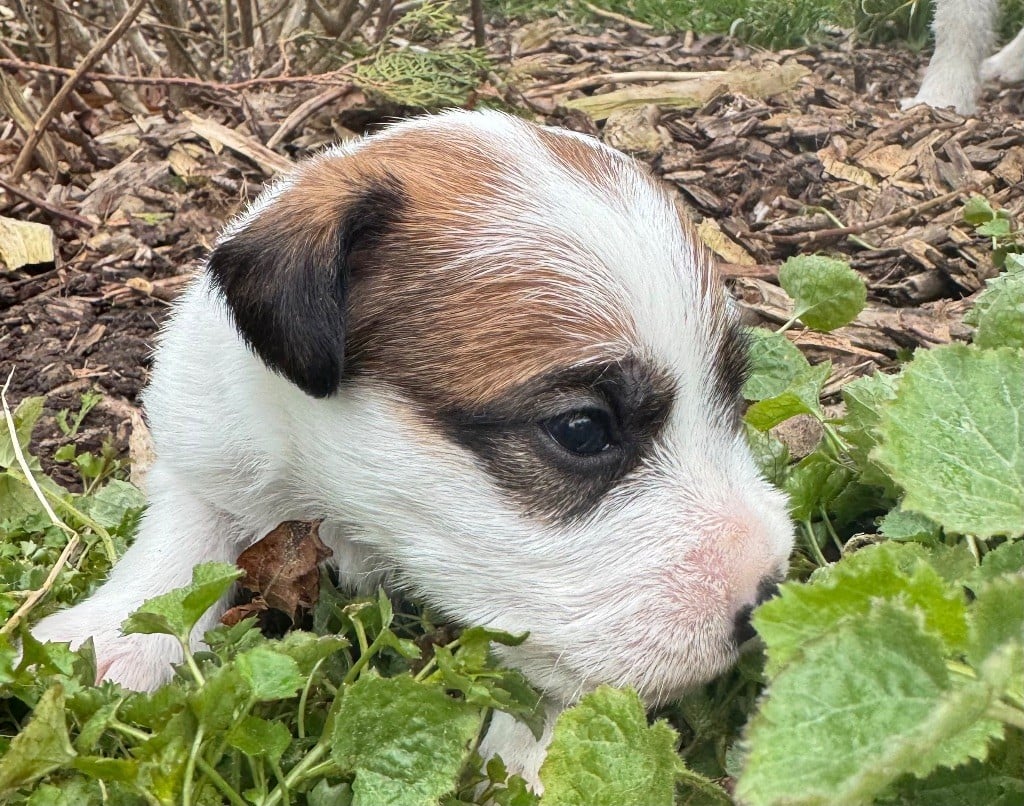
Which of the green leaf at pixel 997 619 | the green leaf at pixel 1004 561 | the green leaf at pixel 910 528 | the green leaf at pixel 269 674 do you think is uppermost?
the green leaf at pixel 997 619

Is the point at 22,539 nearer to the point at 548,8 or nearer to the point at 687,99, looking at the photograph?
the point at 687,99

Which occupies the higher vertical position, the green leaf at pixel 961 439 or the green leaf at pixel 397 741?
the green leaf at pixel 961 439

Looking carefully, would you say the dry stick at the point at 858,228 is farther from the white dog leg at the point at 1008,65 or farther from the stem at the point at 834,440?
the stem at the point at 834,440

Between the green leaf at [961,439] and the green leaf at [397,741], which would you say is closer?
the green leaf at [961,439]

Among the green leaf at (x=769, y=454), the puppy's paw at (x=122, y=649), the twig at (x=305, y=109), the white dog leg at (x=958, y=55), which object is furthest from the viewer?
the white dog leg at (x=958, y=55)

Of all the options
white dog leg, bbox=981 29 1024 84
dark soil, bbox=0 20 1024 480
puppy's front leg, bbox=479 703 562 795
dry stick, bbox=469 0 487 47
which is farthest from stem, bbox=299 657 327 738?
white dog leg, bbox=981 29 1024 84

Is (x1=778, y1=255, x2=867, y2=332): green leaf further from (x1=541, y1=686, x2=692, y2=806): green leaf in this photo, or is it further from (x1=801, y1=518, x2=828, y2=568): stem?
(x1=541, y1=686, x2=692, y2=806): green leaf

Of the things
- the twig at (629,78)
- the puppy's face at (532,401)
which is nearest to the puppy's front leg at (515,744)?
the puppy's face at (532,401)

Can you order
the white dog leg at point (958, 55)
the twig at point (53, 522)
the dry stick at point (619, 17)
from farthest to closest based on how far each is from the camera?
the dry stick at point (619, 17), the white dog leg at point (958, 55), the twig at point (53, 522)
